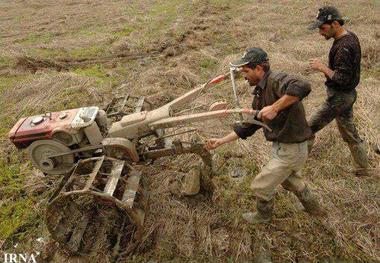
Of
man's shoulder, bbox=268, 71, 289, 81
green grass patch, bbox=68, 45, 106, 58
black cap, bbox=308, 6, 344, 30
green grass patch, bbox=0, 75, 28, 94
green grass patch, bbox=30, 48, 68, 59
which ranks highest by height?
black cap, bbox=308, 6, 344, 30

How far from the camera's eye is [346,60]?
3906 mm

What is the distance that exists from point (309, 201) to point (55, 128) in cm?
295

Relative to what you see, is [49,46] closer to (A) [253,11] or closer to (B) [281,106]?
(A) [253,11]

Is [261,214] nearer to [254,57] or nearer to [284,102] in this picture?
[284,102]

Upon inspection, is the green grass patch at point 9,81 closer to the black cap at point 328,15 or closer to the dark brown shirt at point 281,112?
the dark brown shirt at point 281,112

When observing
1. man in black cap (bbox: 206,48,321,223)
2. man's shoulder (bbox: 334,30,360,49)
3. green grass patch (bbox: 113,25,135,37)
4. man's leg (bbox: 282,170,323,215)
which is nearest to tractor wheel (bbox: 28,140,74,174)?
man in black cap (bbox: 206,48,321,223)

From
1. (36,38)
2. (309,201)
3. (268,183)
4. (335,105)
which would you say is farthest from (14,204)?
(36,38)

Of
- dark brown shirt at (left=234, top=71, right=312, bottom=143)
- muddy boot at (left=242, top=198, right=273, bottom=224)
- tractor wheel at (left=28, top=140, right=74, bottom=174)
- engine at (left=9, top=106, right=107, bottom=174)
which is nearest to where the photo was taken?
dark brown shirt at (left=234, top=71, right=312, bottom=143)

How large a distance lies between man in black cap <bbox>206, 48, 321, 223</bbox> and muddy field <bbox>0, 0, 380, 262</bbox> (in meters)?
0.50

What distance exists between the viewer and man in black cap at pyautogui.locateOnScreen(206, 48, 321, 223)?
3115 millimetres

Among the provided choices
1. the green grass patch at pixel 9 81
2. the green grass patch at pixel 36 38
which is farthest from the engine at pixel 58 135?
the green grass patch at pixel 36 38

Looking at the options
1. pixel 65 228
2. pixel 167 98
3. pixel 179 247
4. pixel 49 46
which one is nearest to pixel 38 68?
pixel 49 46

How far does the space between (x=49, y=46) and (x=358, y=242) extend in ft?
33.6

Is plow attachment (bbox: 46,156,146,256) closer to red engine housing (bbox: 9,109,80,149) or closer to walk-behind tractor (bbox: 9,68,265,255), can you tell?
walk-behind tractor (bbox: 9,68,265,255)
